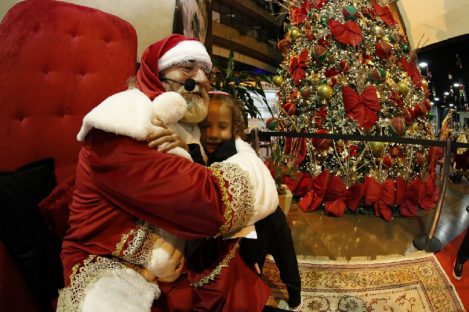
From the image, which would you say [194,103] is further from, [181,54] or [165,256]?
[165,256]

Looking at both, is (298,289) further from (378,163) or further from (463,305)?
(378,163)

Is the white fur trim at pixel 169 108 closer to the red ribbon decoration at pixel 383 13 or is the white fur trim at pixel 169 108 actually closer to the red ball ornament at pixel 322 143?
the red ball ornament at pixel 322 143


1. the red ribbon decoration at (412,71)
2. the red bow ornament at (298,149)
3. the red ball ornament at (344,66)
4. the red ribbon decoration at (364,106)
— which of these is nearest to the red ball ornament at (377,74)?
the red ribbon decoration at (364,106)

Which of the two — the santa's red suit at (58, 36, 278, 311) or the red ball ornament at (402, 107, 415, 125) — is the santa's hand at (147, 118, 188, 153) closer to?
the santa's red suit at (58, 36, 278, 311)

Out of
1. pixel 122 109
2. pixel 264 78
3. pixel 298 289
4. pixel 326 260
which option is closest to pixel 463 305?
pixel 326 260

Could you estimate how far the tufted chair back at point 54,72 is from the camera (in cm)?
155

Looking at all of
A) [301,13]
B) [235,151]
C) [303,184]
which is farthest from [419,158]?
[235,151]

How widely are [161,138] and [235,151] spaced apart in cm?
52

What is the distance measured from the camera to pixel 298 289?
1894mm

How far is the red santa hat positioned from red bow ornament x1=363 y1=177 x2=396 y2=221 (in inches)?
105

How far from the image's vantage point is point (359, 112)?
3.44 m

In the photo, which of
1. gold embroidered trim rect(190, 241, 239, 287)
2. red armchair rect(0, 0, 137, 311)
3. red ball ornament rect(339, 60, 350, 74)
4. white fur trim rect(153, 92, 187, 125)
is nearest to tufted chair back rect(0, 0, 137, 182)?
red armchair rect(0, 0, 137, 311)

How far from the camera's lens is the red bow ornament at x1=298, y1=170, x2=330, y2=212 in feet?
11.5

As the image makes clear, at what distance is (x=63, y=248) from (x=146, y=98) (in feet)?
2.24
